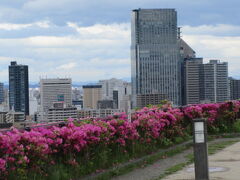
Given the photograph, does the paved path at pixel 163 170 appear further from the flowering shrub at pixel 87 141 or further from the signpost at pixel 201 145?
the signpost at pixel 201 145

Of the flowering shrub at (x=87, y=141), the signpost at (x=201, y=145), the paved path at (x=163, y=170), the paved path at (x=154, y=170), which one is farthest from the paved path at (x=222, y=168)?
the flowering shrub at (x=87, y=141)

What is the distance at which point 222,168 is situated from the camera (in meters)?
10.6

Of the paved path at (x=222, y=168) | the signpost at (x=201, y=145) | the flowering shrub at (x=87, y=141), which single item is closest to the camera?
the flowering shrub at (x=87, y=141)

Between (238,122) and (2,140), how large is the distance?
1250 centimetres

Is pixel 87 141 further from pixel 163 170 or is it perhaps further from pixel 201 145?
pixel 201 145

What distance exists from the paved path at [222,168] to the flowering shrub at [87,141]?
156 centimetres

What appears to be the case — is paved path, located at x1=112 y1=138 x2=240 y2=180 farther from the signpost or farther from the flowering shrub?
the signpost

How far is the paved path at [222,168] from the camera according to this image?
9581mm

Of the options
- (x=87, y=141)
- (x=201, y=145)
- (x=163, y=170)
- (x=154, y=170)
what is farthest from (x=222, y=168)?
(x=87, y=141)

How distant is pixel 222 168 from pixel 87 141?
269 cm

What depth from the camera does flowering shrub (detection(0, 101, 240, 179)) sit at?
326 inches

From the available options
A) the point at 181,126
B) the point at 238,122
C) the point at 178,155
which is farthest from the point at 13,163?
the point at 238,122

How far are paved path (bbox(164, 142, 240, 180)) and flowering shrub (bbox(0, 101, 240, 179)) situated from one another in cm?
156

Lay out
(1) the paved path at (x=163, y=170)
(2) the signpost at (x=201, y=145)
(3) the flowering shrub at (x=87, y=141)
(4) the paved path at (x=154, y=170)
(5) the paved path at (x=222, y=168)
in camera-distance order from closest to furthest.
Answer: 1. (3) the flowering shrub at (x=87, y=141)
2. (2) the signpost at (x=201, y=145)
3. (5) the paved path at (x=222, y=168)
4. (1) the paved path at (x=163, y=170)
5. (4) the paved path at (x=154, y=170)
